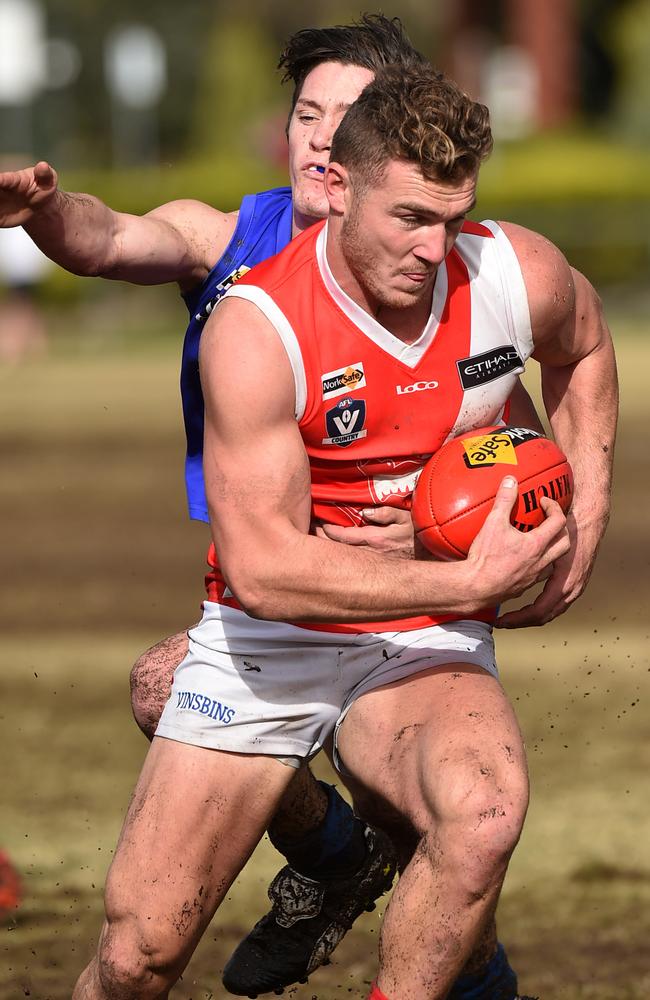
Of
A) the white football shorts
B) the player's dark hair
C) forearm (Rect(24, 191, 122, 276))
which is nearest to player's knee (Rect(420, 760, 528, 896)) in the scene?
the white football shorts

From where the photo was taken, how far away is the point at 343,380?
486 centimetres

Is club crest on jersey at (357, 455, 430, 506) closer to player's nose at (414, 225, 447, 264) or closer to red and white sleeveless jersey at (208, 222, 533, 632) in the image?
red and white sleeveless jersey at (208, 222, 533, 632)

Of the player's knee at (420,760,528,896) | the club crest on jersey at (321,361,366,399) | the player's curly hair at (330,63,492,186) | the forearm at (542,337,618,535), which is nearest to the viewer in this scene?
the player's knee at (420,760,528,896)

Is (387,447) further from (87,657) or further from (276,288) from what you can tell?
(87,657)

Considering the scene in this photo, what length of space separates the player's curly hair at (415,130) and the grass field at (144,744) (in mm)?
2975

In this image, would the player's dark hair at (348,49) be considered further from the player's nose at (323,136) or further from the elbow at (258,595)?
the elbow at (258,595)

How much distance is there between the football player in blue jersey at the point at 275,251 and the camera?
17.7 feet

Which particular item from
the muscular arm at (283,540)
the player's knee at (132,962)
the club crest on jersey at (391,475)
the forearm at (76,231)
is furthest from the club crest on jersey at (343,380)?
the player's knee at (132,962)

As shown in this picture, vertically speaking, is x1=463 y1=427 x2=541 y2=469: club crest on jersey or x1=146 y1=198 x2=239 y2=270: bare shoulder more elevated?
x1=146 y1=198 x2=239 y2=270: bare shoulder

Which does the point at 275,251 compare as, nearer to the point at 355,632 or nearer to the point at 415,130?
the point at 415,130

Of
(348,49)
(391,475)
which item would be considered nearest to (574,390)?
(391,475)

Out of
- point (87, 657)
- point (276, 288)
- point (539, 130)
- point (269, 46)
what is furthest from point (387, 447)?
point (269, 46)

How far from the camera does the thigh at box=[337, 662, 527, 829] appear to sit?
4.58 m

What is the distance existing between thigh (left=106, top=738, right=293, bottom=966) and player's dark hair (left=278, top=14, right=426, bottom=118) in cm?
231
